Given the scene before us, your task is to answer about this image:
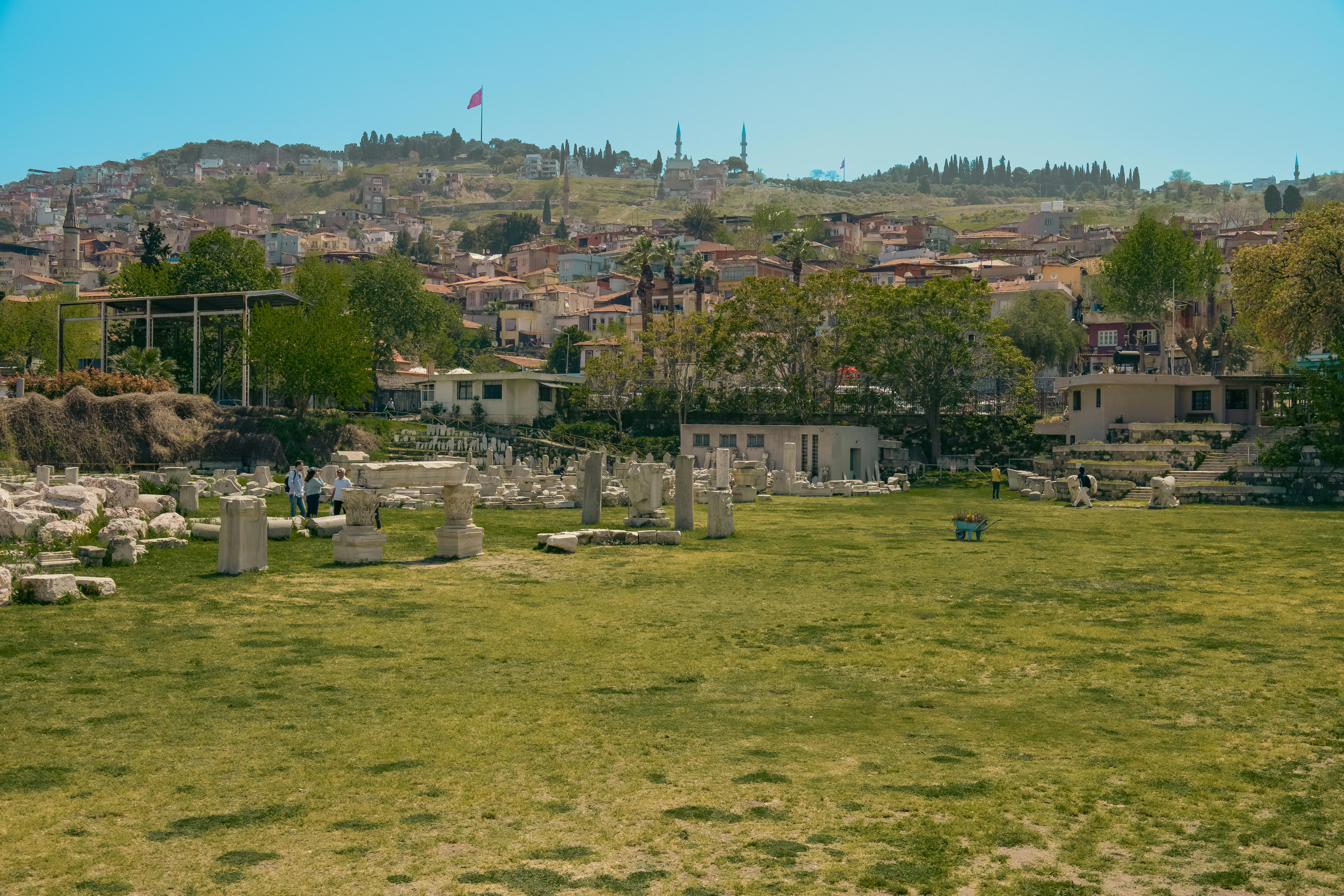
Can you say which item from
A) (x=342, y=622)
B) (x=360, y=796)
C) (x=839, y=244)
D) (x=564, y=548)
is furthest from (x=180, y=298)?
(x=839, y=244)

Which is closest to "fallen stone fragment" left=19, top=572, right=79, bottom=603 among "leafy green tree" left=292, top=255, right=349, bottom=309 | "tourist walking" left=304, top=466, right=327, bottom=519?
"tourist walking" left=304, top=466, right=327, bottom=519

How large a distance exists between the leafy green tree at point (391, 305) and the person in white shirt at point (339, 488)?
51.7 metres

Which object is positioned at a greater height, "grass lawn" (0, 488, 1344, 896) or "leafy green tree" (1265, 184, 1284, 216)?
"leafy green tree" (1265, 184, 1284, 216)

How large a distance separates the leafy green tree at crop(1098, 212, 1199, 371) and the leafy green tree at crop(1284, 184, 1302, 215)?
128 metres

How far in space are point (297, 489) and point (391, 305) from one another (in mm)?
53036

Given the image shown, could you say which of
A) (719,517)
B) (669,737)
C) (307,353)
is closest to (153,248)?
(307,353)

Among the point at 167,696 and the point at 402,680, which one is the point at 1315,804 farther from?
the point at 167,696

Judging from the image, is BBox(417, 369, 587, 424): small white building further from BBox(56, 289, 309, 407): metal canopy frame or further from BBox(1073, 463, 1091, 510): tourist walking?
BBox(1073, 463, 1091, 510): tourist walking

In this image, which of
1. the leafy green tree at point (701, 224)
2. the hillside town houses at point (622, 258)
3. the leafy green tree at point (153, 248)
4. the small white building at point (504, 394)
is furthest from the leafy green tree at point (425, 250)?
the small white building at point (504, 394)

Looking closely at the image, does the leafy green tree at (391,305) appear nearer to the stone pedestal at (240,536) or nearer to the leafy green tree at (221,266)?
the leafy green tree at (221,266)

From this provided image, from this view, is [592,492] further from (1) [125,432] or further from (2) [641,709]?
(1) [125,432]

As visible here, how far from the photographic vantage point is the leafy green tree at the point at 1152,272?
2530 inches

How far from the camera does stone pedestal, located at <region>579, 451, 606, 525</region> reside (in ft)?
82.9

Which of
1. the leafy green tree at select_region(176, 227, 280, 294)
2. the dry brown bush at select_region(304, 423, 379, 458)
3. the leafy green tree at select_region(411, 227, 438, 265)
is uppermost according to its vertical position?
the leafy green tree at select_region(411, 227, 438, 265)
